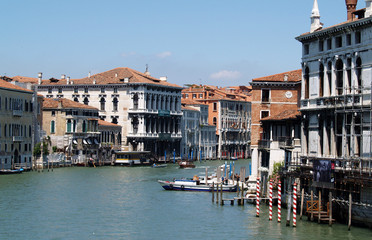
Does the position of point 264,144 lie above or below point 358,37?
below

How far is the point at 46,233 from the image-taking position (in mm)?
25500

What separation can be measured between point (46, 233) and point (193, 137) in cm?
6281

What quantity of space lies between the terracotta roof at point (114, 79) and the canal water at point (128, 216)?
33.8 meters

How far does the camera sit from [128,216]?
98.6 feet

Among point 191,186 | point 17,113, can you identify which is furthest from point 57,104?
point 191,186

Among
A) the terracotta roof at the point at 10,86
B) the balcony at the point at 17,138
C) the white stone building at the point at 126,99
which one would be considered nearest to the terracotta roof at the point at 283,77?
the terracotta roof at the point at 10,86

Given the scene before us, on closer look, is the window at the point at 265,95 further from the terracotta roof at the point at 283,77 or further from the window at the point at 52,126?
the window at the point at 52,126

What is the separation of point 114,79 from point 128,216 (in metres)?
48.5

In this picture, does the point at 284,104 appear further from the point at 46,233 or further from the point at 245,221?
the point at 46,233

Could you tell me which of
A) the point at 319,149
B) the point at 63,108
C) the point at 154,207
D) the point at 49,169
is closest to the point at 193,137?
the point at 63,108

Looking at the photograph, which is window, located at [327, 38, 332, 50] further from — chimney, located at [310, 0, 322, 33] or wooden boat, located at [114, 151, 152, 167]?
wooden boat, located at [114, 151, 152, 167]

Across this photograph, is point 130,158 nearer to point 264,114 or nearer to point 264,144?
point 264,114

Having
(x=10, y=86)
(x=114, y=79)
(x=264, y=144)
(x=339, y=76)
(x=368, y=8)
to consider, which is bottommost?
(x=264, y=144)

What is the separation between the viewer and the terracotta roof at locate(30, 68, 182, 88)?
7725cm
